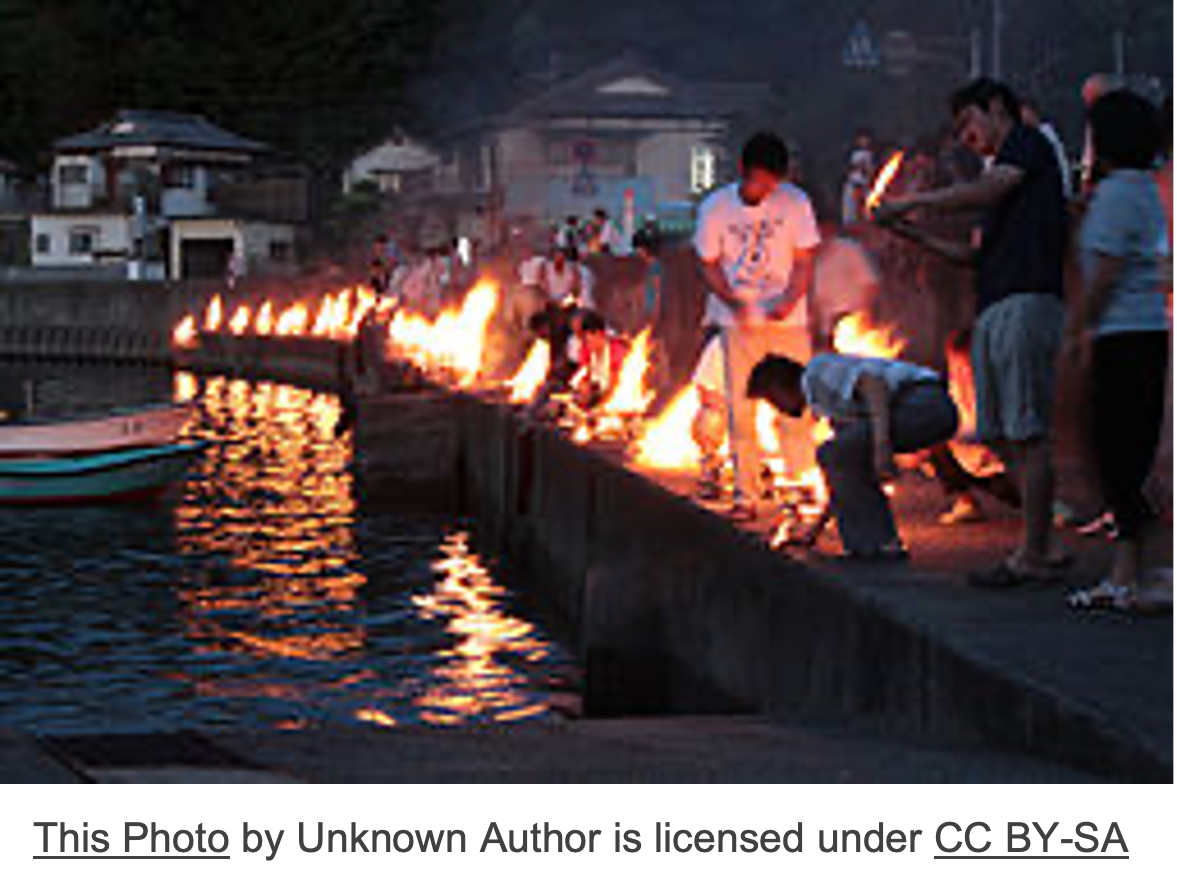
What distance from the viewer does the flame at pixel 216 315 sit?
63.0 metres

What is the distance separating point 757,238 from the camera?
11688 mm

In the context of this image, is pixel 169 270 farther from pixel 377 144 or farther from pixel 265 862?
pixel 265 862

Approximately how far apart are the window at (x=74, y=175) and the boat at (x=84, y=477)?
58361 mm

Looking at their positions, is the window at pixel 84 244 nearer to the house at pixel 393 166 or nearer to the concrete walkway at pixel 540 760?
the house at pixel 393 166

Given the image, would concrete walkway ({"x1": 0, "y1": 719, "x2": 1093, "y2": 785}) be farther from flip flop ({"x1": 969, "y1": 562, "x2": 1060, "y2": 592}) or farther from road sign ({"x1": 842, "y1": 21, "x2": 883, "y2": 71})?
road sign ({"x1": 842, "y1": 21, "x2": 883, "y2": 71})

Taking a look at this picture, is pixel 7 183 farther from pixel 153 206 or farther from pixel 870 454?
pixel 870 454

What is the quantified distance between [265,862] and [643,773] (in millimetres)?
1832

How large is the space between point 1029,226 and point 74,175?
7922 centimetres

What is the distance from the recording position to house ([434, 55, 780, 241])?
221ft

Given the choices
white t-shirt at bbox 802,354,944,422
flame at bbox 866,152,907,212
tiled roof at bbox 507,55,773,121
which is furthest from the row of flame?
tiled roof at bbox 507,55,773,121

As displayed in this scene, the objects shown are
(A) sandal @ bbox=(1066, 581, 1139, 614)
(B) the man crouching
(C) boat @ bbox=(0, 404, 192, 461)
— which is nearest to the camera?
(A) sandal @ bbox=(1066, 581, 1139, 614)

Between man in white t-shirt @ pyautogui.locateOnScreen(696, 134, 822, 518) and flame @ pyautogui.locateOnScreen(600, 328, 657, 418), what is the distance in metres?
7.42

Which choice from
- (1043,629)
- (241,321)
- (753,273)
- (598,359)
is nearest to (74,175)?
(241,321)

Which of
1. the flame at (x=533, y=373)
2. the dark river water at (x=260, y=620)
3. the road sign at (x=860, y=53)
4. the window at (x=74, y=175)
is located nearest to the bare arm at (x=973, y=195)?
the dark river water at (x=260, y=620)
